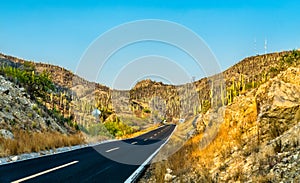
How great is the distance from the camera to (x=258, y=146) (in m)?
8.48

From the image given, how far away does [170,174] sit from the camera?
31.1ft

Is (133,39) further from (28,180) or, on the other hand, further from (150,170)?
(28,180)

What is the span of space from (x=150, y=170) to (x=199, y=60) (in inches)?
310

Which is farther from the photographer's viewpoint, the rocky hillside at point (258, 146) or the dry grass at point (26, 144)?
the dry grass at point (26, 144)

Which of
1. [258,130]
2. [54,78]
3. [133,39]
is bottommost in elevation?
[258,130]

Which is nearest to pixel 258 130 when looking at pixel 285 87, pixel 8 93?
pixel 285 87

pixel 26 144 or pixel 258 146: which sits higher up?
pixel 258 146

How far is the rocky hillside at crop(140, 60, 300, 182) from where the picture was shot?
631 cm

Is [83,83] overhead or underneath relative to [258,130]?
overhead

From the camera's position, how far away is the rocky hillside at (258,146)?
631 centimetres

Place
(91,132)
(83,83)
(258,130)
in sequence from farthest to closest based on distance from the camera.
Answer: (83,83), (91,132), (258,130)

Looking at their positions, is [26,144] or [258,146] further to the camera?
[26,144]

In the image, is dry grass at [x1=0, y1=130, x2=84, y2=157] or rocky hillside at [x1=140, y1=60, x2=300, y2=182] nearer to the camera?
rocky hillside at [x1=140, y1=60, x2=300, y2=182]

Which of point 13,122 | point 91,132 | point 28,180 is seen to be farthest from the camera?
point 91,132
